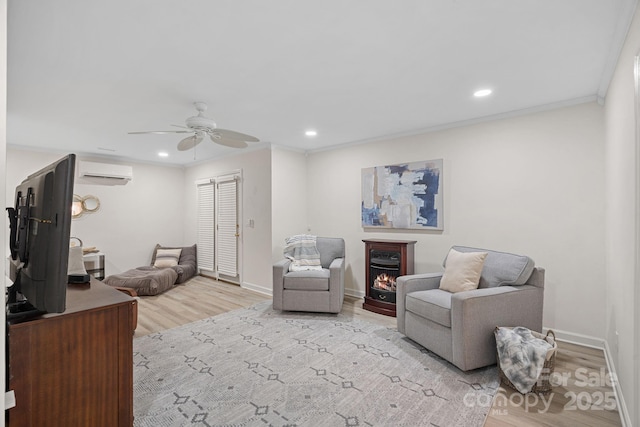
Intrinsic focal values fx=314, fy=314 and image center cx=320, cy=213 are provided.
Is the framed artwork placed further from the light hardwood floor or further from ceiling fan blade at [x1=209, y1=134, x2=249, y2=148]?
ceiling fan blade at [x1=209, y1=134, x2=249, y2=148]

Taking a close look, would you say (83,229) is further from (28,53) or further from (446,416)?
(446,416)

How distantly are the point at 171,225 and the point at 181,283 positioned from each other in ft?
4.90

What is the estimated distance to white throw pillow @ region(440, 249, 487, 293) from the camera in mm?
2848

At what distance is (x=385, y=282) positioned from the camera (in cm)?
402

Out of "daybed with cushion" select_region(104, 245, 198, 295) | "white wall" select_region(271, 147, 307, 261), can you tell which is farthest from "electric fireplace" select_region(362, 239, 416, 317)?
"daybed with cushion" select_region(104, 245, 198, 295)

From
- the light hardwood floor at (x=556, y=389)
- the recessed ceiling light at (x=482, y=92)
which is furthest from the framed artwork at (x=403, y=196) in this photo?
the light hardwood floor at (x=556, y=389)

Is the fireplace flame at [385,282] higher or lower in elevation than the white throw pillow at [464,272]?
lower

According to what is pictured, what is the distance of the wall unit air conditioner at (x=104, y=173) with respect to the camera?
198 inches

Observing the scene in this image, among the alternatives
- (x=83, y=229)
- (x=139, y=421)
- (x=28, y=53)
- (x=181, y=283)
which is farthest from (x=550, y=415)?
(x=83, y=229)

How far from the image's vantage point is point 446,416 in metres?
1.95

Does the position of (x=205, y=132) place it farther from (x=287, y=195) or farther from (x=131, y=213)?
(x=131, y=213)

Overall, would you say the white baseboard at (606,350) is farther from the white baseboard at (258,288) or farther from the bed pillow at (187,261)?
the bed pillow at (187,261)

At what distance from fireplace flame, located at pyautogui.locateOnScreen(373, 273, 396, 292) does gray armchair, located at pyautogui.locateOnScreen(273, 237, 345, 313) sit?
1.70 ft

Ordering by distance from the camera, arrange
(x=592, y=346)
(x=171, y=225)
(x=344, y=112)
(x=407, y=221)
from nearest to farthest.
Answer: (x=592, y=346) < (x=344, y=112) < (x=407, y=221) < (x=171, y=225)
